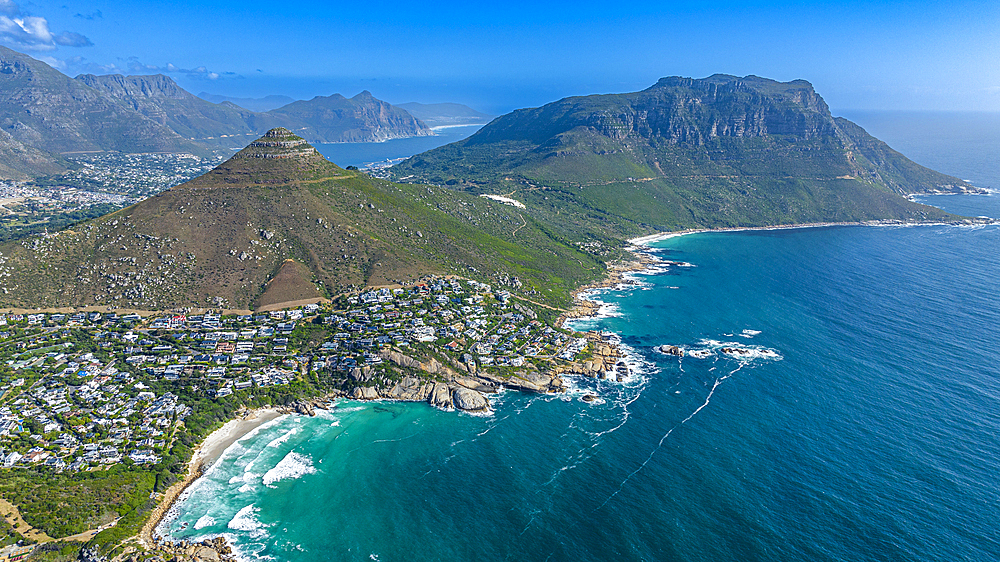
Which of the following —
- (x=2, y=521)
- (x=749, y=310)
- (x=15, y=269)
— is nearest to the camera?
(x=2, y=521)

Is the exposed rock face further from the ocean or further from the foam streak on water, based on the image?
the ocean

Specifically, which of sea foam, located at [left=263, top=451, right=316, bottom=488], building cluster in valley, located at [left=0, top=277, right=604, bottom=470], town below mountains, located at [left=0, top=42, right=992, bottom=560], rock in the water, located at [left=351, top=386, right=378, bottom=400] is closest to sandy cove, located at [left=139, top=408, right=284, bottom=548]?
town below mountains, located at [left=0, top=42, right=992, bottom=560]

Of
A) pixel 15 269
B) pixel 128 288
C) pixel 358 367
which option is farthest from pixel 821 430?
pixel 15 269

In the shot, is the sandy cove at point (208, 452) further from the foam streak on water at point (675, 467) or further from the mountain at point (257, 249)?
the mountain at point (257, 249)

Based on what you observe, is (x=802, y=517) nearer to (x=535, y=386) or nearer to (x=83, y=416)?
(x=535, y=386)

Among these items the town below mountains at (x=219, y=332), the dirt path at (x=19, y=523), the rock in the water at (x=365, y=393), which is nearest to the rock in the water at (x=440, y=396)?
the town below mountains at (x=219, y=332)

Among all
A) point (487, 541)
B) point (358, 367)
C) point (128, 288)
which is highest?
point (128, 288)
